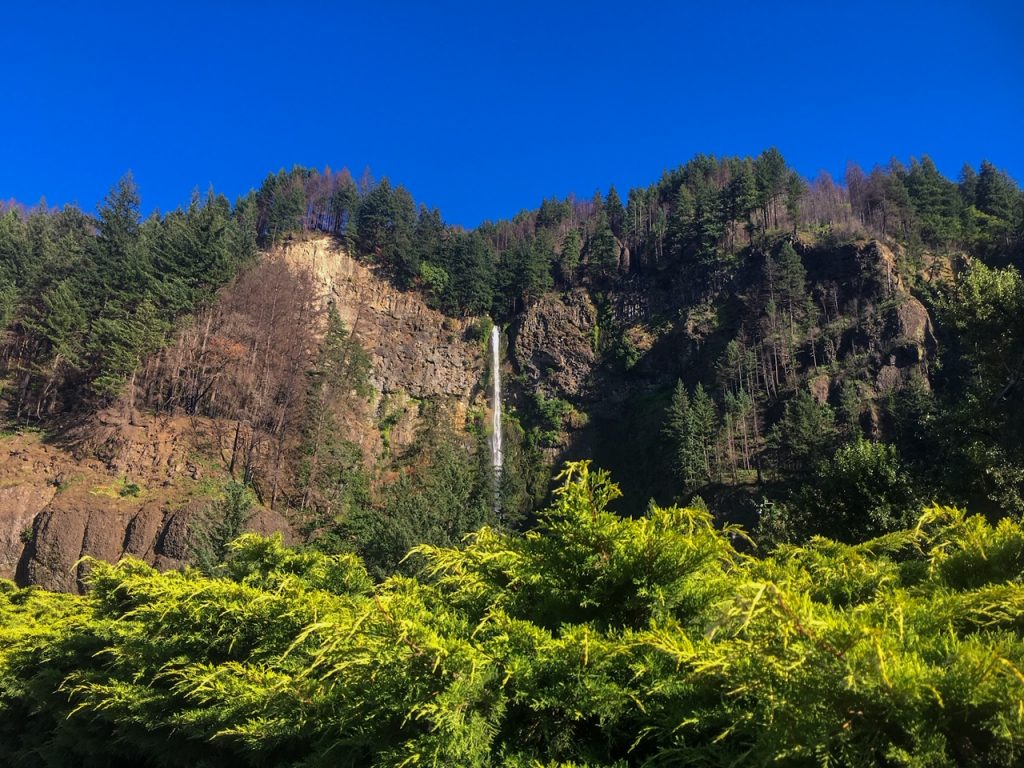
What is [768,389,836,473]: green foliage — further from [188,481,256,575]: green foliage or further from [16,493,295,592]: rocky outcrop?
[16,493,295,592]: rocky outcrop

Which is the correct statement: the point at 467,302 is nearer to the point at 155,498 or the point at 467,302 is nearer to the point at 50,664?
the point at 155,498

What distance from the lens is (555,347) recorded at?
62250 mm

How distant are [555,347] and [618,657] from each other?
58939 millimetres

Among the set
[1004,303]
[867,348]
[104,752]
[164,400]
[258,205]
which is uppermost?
[258,205]

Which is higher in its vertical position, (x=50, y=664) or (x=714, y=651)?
(x=714, y=651)

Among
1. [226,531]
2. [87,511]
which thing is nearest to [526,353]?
[87,511]

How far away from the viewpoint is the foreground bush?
2.44m

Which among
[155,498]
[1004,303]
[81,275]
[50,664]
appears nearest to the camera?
[50,664]

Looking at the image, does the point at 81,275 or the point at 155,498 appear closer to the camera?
the point at 155,498

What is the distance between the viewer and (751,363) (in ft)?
169

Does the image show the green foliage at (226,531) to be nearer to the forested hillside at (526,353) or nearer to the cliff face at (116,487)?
the forested hillside at (526,353)

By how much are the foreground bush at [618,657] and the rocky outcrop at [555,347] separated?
54650 millimetres

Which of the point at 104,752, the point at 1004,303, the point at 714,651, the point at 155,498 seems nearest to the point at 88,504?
the point at 155,498

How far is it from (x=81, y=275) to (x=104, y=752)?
37224 mm
